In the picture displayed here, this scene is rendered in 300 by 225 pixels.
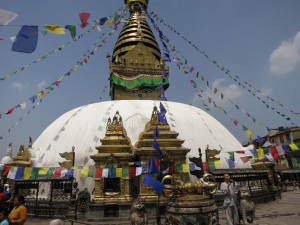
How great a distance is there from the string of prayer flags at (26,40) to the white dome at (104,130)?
8.51 meters

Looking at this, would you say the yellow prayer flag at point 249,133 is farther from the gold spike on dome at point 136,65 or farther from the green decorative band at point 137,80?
the green decorative band at point 137,80

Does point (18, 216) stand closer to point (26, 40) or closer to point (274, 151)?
point (26, 40)

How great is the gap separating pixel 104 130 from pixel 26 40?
9.09m

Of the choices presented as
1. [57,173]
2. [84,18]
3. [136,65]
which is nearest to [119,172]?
[57,173]

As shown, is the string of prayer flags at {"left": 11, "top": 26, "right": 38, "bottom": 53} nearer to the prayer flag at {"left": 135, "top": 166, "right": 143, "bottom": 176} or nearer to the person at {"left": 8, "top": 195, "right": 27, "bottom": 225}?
the person at {"left": 8, "top": 195, "right": 27, "bottom": 225}

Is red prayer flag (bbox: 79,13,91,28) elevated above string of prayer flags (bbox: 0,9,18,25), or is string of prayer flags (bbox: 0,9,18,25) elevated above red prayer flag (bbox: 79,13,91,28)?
red prayer flag (bbox: 79,13,91,28)

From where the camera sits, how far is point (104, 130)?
14898 millimetres

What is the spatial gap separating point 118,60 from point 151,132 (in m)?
15.2

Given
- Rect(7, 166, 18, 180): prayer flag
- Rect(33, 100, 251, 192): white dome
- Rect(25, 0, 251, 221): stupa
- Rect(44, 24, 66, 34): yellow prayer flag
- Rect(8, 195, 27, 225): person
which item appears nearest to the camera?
Rect(8, 195, 27, 225): person

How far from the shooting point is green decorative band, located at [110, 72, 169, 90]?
23828mm

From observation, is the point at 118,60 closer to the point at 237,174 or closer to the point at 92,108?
the point at 92,108

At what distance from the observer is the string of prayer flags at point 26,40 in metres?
6.28

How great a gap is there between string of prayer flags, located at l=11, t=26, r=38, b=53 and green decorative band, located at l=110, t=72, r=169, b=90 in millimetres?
17211

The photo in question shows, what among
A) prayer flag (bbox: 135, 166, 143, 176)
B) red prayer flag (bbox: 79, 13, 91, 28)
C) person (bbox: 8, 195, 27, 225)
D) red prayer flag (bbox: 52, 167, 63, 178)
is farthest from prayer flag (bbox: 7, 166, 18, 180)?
red prayer flag (bbox: 79, 13, 91, 28)
